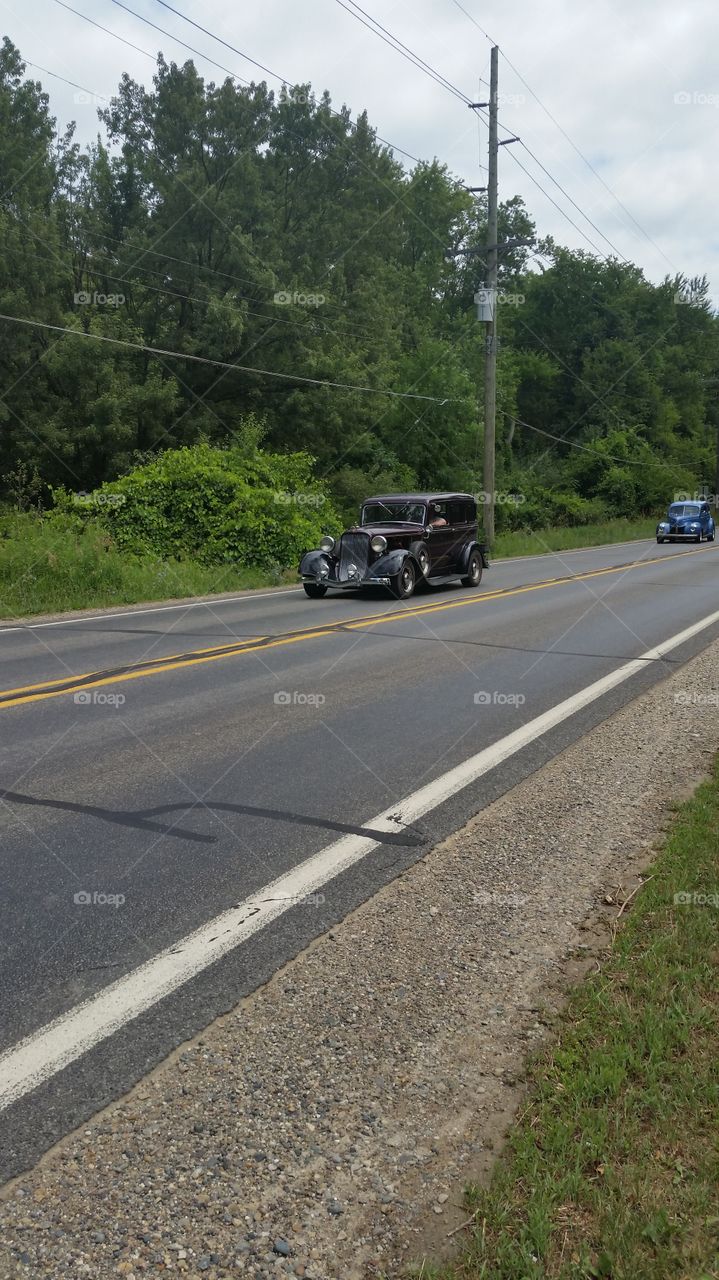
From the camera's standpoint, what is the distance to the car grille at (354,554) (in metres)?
17.0

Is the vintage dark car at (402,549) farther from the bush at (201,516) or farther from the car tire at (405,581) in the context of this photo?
the bush at (201,516)

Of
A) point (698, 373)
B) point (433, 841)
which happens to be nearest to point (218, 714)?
point (433, 841)

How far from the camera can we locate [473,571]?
19.4 metres

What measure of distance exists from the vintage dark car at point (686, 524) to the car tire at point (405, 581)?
25423 mm

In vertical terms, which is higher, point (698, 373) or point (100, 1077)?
point (698, 373)

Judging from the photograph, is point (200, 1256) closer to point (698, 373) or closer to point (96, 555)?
point (96, 555)

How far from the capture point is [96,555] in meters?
17.2

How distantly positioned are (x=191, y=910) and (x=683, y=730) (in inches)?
185

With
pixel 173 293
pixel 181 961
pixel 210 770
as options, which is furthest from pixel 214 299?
pixel 181 961

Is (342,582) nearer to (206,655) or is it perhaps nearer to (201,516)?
(201,516)

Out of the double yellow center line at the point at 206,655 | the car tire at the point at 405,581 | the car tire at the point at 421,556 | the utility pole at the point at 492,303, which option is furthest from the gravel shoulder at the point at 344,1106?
the utility pole at the point at 492,303

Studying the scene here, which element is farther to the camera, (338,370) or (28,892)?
(338,370)

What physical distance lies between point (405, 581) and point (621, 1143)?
48.3 feet

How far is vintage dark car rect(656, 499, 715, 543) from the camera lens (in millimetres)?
39344
